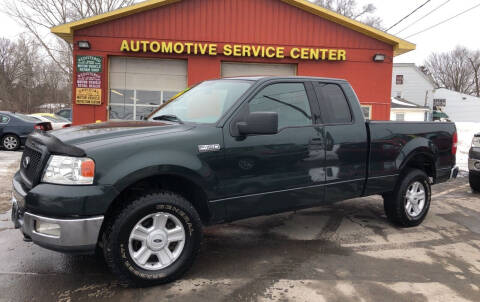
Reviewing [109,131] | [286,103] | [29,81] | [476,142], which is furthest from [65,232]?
[29,81]

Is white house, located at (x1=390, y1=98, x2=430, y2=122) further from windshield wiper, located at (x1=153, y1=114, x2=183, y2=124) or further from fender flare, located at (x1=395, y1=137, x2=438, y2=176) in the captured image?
windshield wiper, located at (x1=153, y1=114, x2=183, y2=124)

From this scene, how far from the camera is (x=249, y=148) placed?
3.69 m

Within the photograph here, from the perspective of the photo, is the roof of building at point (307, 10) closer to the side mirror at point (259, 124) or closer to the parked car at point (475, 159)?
the parked car at point (475, 159)

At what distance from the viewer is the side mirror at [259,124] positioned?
3.48 metres

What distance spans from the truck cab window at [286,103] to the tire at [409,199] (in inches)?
69.8

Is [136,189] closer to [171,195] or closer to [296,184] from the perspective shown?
[171,195]

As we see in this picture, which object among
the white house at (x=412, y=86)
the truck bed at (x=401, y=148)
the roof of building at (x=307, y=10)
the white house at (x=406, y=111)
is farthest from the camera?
the white house at (x=412, y=86)

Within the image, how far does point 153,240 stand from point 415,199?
3.66 metres

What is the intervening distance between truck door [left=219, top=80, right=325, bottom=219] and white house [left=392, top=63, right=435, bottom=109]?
45.8 m

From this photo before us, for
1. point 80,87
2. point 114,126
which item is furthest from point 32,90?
point 114,126

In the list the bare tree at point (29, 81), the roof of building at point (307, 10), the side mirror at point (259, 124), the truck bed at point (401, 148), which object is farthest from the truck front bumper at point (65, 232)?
the bare tree at point (29, 81)

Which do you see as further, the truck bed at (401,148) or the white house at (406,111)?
the white house at (406,111)

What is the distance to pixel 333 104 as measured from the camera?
14.9 ft

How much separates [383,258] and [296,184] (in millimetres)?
1223
